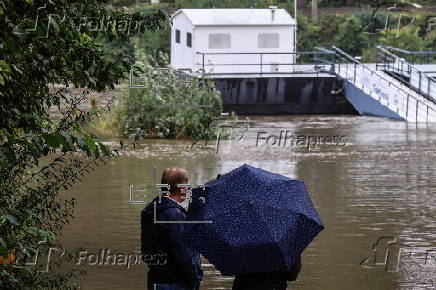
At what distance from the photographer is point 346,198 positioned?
58.0ft

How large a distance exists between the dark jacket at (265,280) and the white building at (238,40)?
32025mm

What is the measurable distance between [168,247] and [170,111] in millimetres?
20950

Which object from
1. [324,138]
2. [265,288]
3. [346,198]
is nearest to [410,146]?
[324,138]

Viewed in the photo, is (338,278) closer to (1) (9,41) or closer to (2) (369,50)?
(1) (9,41)

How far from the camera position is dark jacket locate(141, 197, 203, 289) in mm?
7414

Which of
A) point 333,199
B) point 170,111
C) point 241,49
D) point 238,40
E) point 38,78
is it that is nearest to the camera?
point 38,78

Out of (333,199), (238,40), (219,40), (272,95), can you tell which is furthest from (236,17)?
(333,199)

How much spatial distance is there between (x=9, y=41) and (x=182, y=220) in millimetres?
2137

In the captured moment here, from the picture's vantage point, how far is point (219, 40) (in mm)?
40500

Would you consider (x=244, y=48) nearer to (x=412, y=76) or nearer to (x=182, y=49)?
(x=182, y=49)

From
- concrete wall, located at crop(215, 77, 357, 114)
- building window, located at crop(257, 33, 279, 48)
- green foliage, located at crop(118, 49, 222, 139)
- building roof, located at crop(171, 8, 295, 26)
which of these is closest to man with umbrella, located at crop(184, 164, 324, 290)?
green foliage, located at crop(118, 49, 222, 139)

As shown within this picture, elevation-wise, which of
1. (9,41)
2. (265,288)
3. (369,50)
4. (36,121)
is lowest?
(369,50)

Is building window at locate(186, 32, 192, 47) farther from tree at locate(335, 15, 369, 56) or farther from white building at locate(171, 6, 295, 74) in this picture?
tree at locate(335, 15, 369, 56)

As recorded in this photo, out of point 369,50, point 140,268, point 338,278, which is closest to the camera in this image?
point 338,278
